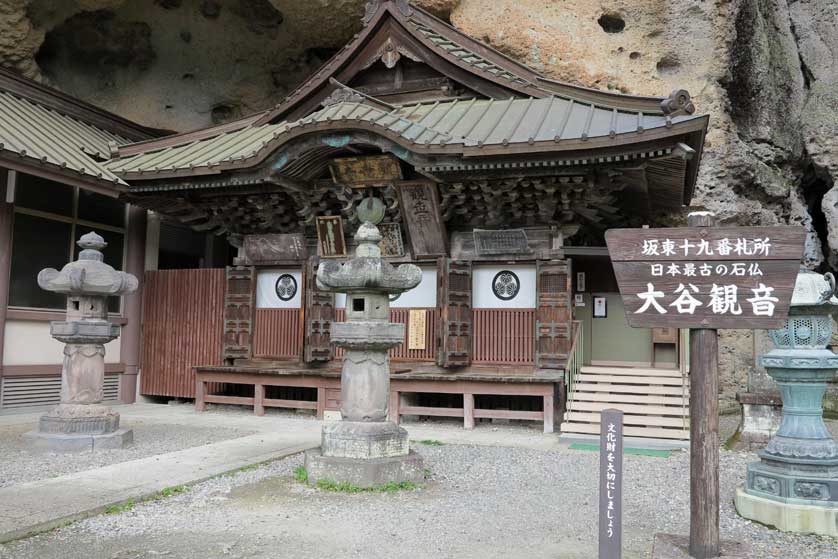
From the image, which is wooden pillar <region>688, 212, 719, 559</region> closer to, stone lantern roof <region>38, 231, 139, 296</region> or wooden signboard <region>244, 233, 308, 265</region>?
stone lantern roof <region>38, 231, 139, 296</region>

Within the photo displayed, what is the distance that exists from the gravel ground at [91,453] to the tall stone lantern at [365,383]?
8.75 feet

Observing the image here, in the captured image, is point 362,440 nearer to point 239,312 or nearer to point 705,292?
point 705,292

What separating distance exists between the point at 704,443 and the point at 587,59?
1136cm

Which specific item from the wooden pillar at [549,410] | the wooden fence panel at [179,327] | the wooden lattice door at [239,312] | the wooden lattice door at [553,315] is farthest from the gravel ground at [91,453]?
the wooden lattice door at [553,315]

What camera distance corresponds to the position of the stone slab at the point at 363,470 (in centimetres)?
592

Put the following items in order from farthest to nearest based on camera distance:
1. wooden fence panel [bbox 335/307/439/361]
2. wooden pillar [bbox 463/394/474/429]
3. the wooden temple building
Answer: wooden fence panel [bbox 335/307/439/361], wooden pillar [bbox 463/394/474/429], the wooden temple building

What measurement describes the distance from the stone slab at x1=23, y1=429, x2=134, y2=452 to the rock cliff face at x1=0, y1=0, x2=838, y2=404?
853 cm

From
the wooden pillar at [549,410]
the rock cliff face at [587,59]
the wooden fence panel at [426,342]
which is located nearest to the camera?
the wooden pillar at [549,410]

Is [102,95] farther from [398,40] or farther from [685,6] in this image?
[685,6]

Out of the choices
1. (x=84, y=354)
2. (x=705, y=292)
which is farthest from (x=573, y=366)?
(x=84, y=354)

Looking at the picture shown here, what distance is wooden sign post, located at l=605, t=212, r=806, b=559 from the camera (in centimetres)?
360

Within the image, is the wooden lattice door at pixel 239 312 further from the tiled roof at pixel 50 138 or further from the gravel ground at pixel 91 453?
the tiled roof at pixel 50 138

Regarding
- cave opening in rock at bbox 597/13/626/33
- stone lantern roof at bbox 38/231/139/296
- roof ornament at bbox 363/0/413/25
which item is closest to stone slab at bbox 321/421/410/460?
stone lantern roof at bbox 38/231/139/296

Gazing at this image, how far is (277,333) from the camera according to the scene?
39.0ft
